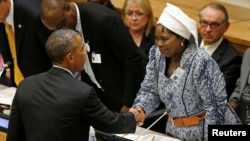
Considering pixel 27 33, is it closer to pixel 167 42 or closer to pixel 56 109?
pixel 167 42

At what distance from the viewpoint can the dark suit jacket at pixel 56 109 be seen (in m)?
2.67

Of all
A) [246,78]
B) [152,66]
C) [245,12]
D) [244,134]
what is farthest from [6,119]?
[245,12]

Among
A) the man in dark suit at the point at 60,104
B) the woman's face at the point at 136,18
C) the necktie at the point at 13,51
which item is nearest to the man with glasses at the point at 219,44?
the woman's face at the point at 136,18

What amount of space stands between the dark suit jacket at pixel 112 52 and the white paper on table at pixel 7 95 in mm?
490

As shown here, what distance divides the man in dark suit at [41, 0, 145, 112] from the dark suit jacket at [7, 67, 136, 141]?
2.87 feet

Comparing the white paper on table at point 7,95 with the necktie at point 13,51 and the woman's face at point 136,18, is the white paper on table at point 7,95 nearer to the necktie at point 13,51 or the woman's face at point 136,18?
the necktie at point 13,51

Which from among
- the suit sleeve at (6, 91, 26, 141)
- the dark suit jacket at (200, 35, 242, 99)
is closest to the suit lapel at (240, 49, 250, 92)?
the dark suit jacket at (200, 35, 242, 99)

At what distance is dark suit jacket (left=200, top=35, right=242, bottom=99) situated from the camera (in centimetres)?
405

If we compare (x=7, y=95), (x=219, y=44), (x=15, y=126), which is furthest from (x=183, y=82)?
(x=7, y=95)

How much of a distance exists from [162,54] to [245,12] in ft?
8.66

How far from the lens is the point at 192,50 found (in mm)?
3170

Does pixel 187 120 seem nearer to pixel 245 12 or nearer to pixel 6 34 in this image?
pixel 6 34

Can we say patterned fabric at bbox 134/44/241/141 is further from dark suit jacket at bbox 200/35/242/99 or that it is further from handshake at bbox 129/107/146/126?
dark suit jacket at bbox 200/35/242/99

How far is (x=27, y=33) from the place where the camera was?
3977 millimetres
